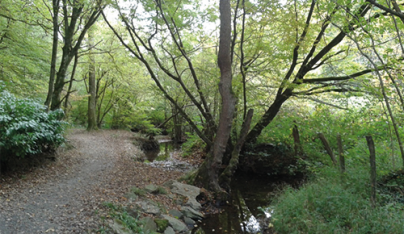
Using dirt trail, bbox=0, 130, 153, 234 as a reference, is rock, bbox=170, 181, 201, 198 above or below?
below

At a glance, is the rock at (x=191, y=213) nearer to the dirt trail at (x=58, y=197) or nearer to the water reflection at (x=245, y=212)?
the water reflection at (x=245, y=212)

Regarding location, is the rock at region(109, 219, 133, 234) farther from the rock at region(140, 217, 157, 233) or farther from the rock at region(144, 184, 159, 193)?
the rock at region(144, 184, 159, 193)

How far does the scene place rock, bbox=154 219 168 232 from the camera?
514cm

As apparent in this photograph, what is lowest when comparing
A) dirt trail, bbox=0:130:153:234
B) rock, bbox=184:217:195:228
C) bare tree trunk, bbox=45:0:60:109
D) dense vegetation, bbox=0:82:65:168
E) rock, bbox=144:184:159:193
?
rock, bbox=184:217:195:228

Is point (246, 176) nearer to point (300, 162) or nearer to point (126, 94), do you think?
point (300, 162)

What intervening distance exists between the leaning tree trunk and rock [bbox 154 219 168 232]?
2.44 m

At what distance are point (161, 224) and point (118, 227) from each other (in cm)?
106

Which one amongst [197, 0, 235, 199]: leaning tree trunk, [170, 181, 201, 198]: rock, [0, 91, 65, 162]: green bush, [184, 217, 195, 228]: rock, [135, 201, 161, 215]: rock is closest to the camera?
[0, 91, 65, 162]: green bush

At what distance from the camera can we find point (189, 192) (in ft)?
23.7

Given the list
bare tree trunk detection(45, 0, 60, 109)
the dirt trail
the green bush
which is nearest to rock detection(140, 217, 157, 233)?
the dirt trail

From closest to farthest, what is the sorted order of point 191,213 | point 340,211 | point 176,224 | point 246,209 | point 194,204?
point 340,211 → point 176,224 → point 191,213 → point 194,204 → point 246,209

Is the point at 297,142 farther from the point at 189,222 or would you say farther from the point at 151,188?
the point at 151,188

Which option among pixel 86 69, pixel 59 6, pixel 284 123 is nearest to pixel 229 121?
pixel 284 123

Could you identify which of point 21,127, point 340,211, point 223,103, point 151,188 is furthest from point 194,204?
point 21,127
